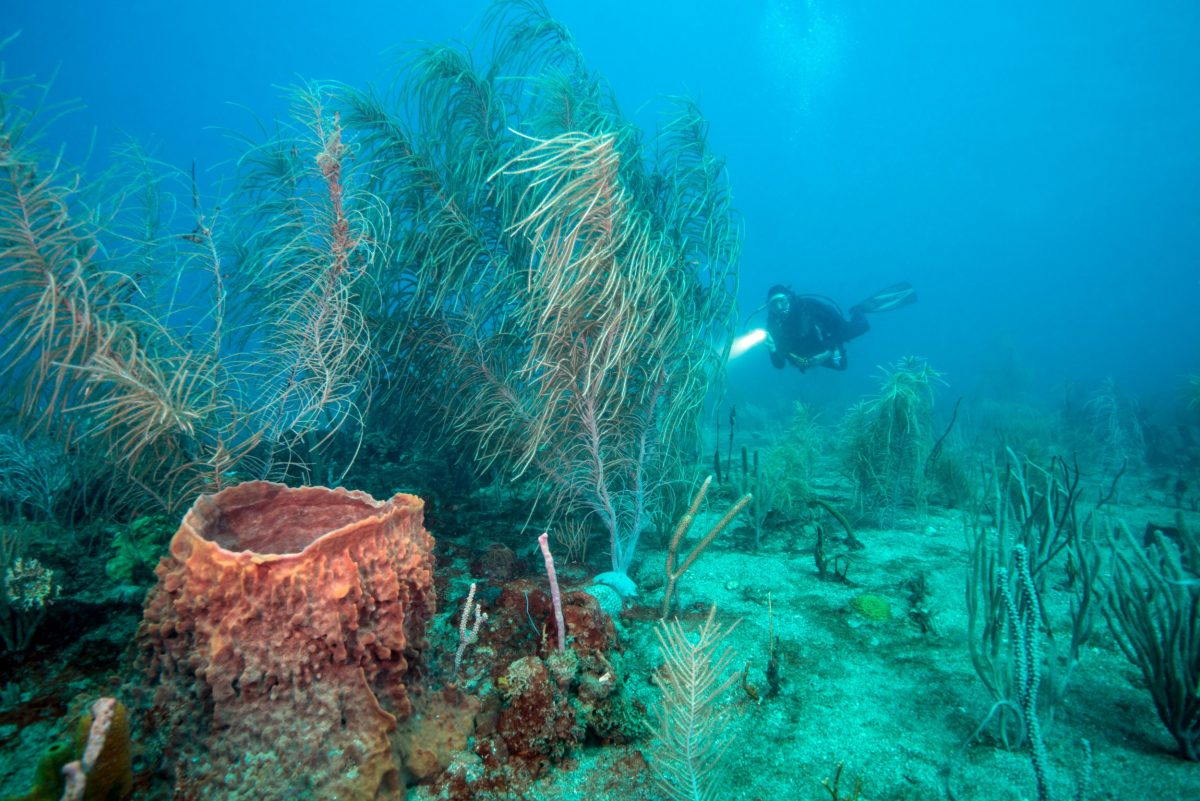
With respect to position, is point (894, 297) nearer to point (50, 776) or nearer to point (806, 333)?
point (806, 333)

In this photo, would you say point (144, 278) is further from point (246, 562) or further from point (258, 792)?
point (258, 792)

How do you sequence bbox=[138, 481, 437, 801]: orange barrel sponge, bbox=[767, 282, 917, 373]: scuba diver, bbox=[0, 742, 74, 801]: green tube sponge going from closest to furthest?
1. bbox=[0, 742, 74, 801]: green tube sponge
2. bbox=[138, 481, 437, 801]: orange barrel sponge
3. bbox=[767, 282, 917, 373]: scuba diver

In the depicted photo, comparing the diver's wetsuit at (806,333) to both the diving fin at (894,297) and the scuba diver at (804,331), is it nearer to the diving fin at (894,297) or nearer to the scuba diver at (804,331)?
the scuba diver at (804,331)

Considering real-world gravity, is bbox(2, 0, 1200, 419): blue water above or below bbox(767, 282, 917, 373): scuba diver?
above

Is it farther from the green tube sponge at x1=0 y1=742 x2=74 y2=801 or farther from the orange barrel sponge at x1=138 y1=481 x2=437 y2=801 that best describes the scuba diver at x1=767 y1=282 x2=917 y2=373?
the green tube sponge at x1=0 y1=742 x2=74 y2=801

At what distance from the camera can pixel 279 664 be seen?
1.96 metres

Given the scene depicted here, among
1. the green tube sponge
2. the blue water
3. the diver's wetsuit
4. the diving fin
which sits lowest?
the green tube sponge

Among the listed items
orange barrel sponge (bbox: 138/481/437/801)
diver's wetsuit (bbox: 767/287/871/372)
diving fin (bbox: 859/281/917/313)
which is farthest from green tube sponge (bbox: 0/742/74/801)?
diving fin (bbox: 859/281/917/313)

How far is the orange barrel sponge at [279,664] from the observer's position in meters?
1.91

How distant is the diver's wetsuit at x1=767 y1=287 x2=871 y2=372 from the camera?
1170cm

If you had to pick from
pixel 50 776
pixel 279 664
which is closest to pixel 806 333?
pixel 279 664

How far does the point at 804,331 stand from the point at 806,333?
0.24 ft

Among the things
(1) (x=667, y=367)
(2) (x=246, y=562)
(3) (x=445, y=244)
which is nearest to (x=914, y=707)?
(1) (x=667, y=367)

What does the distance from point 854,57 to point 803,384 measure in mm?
124318
